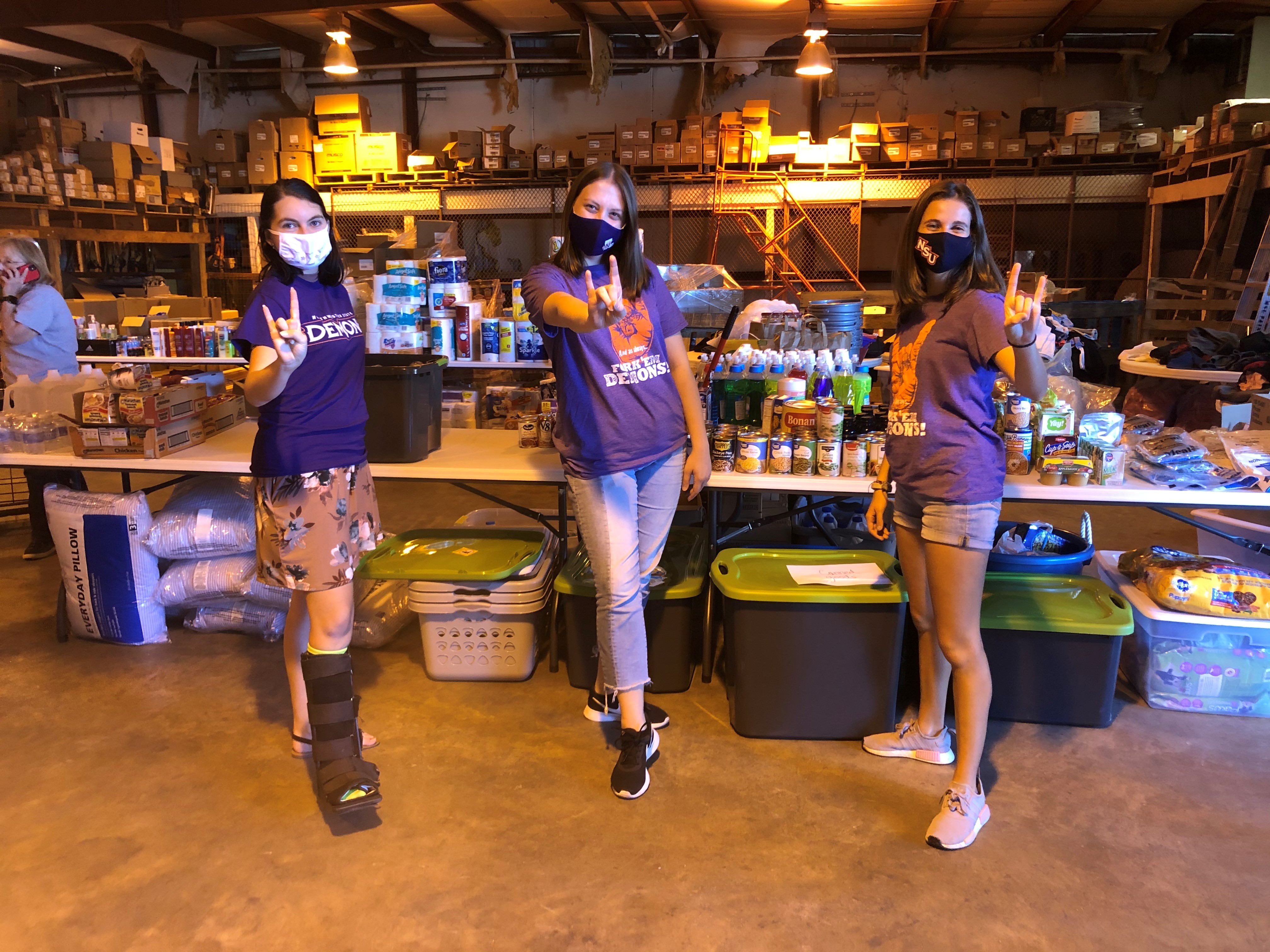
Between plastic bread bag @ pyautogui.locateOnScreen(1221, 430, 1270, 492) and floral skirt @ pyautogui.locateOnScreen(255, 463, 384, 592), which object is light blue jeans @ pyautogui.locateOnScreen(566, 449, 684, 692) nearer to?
floral skirt @ pyautogui.locateOnScreen(255, 463, 384, 592)

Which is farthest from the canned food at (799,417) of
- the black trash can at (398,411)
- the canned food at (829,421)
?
the black trash can at (398,411)

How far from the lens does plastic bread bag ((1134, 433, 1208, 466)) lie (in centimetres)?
297

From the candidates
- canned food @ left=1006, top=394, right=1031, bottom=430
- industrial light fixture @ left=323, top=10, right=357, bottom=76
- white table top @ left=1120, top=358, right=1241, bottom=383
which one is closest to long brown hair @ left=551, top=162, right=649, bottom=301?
canned food @ left=1006, top=394, right=1031, bottom=430

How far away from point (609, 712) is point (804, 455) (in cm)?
107

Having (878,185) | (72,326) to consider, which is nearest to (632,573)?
(72,326)

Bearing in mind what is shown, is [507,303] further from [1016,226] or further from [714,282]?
[1016,226]

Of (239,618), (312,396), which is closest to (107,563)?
(239,618)

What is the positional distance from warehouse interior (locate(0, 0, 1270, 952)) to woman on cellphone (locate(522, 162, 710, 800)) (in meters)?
0.15

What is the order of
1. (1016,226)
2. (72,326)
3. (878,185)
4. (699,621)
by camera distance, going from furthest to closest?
(1016,226), (878,185), (72,326), (699,621)

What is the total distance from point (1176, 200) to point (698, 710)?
8310mm

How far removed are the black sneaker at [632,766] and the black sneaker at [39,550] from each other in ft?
12.3

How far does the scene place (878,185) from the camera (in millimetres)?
10094

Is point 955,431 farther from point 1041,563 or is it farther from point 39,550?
point 39,550

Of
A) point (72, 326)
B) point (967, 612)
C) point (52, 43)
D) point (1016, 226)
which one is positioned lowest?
point (967, 612)
